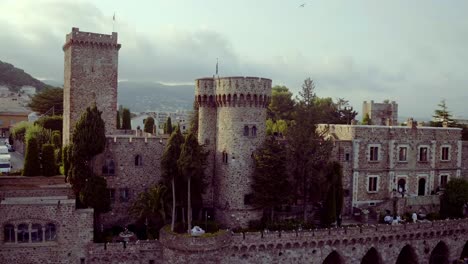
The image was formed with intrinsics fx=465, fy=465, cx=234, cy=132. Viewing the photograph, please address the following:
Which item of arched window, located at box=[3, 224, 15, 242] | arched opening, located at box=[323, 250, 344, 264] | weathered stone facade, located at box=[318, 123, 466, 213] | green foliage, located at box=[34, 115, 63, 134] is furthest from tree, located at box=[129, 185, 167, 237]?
green foliage, located at box=[34, 115, 63, 134]

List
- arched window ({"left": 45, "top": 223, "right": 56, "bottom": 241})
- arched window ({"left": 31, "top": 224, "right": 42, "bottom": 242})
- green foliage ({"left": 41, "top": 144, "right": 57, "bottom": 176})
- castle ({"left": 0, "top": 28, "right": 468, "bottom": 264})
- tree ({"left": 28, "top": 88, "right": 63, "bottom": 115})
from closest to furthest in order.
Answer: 1. arched window ({"left": 31, "top": 224, "right": 42, "bottom": 242})
2. arched window ({"left": 45, "top": 223, "right": 56, "bottom": 241})
3. castle ({"left": 0, "top": 28, "right": 468, "bottom": 264})
4. green foliage ({"left": 41, "top": 144, "right": 57, "bottom": 176})
5. tree ({"left": 28, "top": 88, "right": 63, "bottom": 115})

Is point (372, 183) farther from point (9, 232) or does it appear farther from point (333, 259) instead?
point (9, 232)

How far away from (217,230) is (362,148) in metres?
18.1

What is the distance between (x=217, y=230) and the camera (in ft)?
124

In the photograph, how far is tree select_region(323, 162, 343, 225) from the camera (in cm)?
4181

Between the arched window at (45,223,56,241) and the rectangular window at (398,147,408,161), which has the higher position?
the rectangular window at (398,147,408,161)

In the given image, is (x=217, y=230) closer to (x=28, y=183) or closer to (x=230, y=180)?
(x=230, y=180)

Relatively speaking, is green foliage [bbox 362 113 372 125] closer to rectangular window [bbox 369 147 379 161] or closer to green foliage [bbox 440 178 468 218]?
green foliage [bbox 440 178 468 218]

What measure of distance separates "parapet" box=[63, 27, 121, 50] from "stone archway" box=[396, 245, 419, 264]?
110 ft

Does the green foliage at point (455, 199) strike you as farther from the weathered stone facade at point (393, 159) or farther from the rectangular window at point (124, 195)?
the rectangular window at point (124, 195)

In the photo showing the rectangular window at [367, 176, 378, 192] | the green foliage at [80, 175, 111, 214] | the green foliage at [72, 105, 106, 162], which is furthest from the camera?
the rectangular window at [367, 176, 378, 192]

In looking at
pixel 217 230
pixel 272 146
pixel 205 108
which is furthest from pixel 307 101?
pixel 217 230

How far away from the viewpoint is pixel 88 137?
1394 inches

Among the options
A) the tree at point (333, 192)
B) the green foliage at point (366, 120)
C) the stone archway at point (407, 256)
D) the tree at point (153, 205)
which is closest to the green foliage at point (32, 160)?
the tree at point (153, 205)
